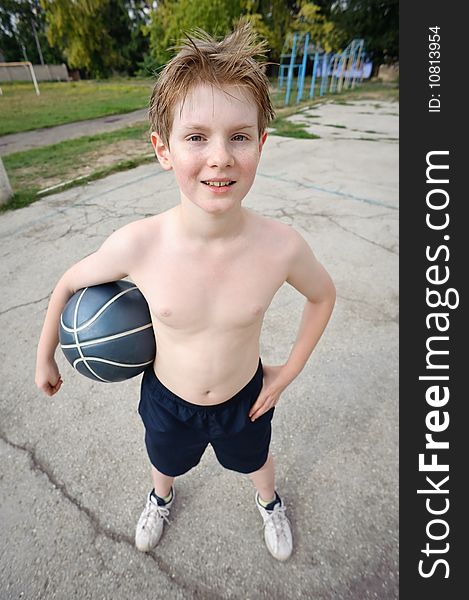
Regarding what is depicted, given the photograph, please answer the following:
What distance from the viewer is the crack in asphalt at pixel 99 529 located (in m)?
1.43

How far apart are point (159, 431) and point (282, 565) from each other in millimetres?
766

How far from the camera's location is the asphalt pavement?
147cm

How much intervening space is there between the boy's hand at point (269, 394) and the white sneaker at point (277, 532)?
21.7 inches

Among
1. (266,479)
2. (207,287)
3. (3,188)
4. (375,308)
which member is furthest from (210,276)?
(3,188)

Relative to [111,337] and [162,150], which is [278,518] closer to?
[111,337]

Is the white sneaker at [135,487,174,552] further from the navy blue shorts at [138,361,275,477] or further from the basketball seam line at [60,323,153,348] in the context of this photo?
the basketball seam line at [60,323,153,348]

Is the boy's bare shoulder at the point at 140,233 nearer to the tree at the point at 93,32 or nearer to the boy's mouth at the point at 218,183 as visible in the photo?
the boy's mouth at the point at 218,183

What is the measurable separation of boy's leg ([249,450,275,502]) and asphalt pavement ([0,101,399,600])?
135 mm

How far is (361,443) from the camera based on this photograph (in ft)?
6.52

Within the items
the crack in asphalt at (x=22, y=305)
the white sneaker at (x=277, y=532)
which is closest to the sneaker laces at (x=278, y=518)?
the white sneaker at (x=277, y=532)

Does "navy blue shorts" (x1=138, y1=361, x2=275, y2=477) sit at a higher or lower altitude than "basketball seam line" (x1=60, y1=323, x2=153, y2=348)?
lower

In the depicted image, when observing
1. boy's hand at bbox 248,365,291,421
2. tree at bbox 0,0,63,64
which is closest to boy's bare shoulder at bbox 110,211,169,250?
boy's hand at bbox 248,365,291,421

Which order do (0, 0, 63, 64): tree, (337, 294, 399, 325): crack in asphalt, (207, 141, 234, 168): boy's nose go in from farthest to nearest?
(0, 0, 63, 64): tree
(337, 294, 399, 325): crack in asphalt
(207, 141, 234, 168): boy's nose

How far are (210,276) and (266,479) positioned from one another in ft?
3.16
